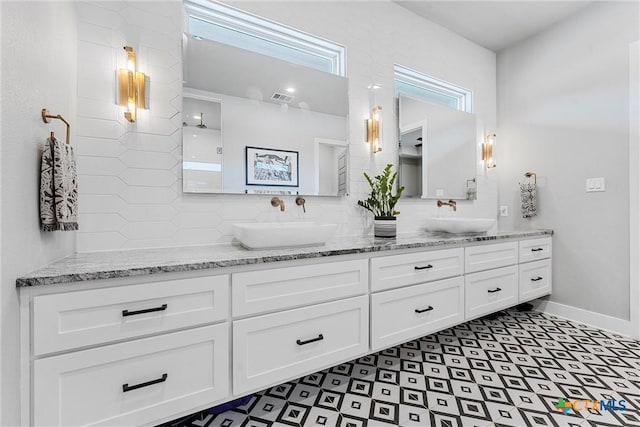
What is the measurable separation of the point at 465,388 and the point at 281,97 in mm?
2165

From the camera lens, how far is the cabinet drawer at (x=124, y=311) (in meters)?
0.99

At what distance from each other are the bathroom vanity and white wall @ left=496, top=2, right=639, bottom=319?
179cm

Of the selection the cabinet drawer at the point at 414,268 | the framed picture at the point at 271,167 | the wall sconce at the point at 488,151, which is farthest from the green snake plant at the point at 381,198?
the wall sconce at the point at 488,151

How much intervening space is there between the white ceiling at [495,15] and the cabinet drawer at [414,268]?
7.20ft

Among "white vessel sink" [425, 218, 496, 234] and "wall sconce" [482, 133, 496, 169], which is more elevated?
"wall sconce" [482, 133, 496, 169]

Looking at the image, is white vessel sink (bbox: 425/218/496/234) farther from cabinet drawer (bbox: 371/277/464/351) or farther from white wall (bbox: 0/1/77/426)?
white wall (bbox: 0/1/77/426)

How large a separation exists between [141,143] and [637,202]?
358cm

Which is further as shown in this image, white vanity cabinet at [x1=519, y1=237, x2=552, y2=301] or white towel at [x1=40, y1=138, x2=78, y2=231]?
white vanity cabinet at [x1=519, y1=237, x2=552, y2=301]

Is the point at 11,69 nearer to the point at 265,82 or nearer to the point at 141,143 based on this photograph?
the point at 141,143

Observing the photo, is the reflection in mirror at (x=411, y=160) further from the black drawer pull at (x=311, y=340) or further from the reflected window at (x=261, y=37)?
the black drawer pull at (x=311, y=340)

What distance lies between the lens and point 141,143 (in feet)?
5.43

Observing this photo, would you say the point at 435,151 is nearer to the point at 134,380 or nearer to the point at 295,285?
the point at 295,285

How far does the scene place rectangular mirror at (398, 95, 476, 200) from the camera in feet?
8.73

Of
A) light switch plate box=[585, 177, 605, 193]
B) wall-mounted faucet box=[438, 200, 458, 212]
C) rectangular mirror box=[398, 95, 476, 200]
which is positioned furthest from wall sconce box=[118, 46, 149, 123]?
light switch plate box=[585, 177, 605, 193]
